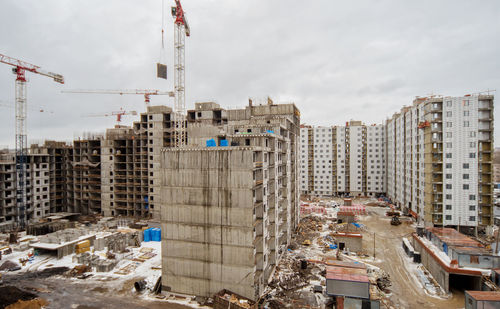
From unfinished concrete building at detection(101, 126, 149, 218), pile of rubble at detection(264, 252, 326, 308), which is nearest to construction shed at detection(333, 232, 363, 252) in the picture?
pile of rubble at detection(264, 252, 326, 308)

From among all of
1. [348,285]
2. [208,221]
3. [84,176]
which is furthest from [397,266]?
[84,176]

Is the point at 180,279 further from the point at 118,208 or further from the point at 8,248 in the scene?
the point at 118,208

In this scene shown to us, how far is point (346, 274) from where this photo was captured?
32031 mm

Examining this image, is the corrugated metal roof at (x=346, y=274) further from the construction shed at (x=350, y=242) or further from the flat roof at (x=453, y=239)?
the construction shed at (x=350, y=242)

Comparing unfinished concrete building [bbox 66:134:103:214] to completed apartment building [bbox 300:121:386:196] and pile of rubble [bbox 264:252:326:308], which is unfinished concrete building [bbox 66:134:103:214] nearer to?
pile of rubble [bbox 264:252:326:308]

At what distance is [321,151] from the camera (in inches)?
4855

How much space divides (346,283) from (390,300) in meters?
7.46

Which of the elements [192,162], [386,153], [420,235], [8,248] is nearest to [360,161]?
[386,153]

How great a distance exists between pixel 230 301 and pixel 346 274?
1358cm

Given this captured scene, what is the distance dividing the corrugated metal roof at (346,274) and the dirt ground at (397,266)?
18.1ft

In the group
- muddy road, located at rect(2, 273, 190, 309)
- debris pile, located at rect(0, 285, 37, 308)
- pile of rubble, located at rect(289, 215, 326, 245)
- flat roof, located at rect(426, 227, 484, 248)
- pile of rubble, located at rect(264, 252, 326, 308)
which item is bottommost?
muddy road, located at rect(2, 273, 190, 309)

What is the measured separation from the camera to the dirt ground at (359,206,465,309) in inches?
1289

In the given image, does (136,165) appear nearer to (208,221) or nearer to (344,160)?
(208,221)

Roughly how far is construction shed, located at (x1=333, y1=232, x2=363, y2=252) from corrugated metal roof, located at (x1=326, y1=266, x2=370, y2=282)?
56.1 ft
